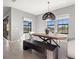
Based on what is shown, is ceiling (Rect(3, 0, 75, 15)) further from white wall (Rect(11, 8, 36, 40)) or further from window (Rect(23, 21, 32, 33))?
window (Rect(23, 21, 32, 33))

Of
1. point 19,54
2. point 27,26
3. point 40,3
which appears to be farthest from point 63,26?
point 19,54

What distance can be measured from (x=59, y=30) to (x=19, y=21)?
3545 mm

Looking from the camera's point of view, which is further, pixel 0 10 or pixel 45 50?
pixel 45 50

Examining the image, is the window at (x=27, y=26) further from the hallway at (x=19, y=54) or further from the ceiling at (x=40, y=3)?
the hallway at (x=19, y=54)

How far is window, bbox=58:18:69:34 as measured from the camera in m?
6.07

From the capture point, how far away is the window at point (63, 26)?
19.9 feet

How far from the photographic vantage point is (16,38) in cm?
747

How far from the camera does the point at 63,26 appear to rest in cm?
632

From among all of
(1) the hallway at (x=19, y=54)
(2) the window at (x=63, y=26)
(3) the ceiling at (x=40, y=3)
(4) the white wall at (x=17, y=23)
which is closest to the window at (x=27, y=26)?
(4) the white wall at (x=17, y=23)

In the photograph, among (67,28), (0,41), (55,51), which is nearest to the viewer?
(0,41)

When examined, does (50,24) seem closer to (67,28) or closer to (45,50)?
(67,28)

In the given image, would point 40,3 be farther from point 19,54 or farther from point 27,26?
point 19,54

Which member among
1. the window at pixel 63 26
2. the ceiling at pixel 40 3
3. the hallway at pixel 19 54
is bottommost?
the hallway at pixel 19 54
